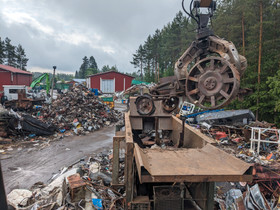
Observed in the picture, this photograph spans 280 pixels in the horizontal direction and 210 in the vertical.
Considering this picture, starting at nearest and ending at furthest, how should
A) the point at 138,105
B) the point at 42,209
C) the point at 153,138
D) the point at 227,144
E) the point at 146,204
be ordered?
the point at 146,204, the point at 42,209, the point at 138,105, the point at 153,138, the point at 227,144

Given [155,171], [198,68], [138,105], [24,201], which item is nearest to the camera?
[155,171]

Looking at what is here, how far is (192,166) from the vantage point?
2.28 meters

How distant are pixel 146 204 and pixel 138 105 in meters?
2.03

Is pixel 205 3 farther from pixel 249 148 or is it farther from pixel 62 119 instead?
pixel 62 119

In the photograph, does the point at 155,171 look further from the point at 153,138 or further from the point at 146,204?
the point at 153,138

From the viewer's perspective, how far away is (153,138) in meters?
5.76

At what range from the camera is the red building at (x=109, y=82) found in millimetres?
27250

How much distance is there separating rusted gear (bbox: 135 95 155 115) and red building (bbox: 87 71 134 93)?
2392 centimetres

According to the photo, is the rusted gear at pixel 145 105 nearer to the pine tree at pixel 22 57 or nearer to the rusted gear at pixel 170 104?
the rusted gear at pixel 170 104

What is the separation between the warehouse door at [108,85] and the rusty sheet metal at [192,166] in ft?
83.0

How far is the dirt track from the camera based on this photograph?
482 cm

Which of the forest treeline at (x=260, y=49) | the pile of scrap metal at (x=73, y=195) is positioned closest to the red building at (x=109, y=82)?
the forest treeline at (x=260, y=49)

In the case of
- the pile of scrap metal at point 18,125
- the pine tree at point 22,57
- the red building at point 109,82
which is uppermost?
the pine tree at point 22,57

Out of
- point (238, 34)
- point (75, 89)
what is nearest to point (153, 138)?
point (75, 89)
